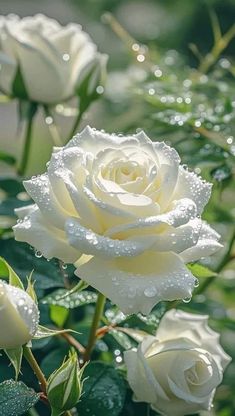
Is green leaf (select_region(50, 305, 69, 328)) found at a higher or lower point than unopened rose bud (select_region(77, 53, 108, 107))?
lower

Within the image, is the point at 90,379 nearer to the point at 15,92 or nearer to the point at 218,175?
the point at 218,175

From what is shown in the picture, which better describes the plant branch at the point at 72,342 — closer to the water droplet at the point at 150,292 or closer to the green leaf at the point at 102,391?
the green leaf at the point at 102,391

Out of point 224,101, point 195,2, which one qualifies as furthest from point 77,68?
point 195,2

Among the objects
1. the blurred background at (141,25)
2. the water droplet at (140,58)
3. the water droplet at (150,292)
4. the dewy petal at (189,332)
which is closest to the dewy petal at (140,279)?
the water droplet at (150,292)

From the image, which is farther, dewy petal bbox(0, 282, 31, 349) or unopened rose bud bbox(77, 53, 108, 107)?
unopened rose bud bbox(77, 53, 108, 107)

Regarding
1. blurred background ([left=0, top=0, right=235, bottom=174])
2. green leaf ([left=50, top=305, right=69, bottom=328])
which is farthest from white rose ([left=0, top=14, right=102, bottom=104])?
blurred background ([left=0, top=0, right=235, bottom=174])

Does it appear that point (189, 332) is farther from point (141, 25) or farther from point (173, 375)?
point (141, 25)

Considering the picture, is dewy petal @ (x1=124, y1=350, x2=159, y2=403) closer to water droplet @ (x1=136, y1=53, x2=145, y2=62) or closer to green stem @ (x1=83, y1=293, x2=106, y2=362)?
green stem @ (x1=83, y1=293, x2=106, y2=362)

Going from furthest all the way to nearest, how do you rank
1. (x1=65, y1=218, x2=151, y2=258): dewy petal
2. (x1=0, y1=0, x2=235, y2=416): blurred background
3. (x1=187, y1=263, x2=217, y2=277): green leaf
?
(x1=0, y1=0, x2=235, y2=416): blurred background → (x1=187, y1=263, x2=217, y2=277): green leaf → (x1=65, y1=218, x2=151, y2=258): dewy petal
